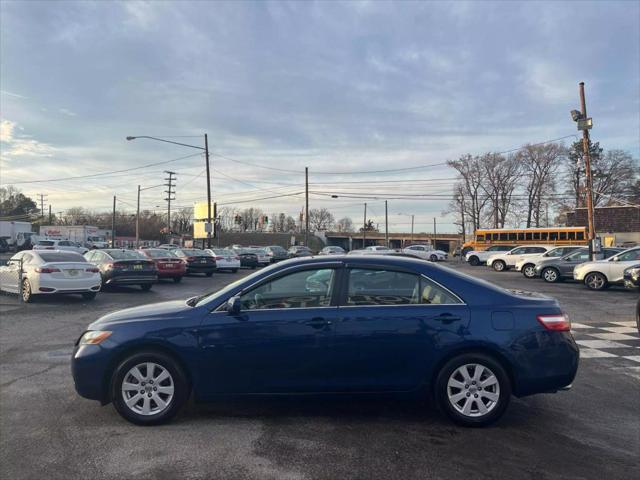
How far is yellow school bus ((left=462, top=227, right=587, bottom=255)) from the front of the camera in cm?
4112

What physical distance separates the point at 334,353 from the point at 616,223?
4982 cm

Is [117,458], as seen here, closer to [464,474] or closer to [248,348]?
[248,348]

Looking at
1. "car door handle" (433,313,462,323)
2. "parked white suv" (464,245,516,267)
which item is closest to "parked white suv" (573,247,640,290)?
"car door handle" (433,313,462,323)

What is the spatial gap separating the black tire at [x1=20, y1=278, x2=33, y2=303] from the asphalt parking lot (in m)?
7.89

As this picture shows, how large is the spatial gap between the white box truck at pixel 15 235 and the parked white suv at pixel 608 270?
53054mm

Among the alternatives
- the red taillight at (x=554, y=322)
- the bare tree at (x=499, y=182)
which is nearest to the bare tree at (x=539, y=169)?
the bare tree at (x=499, y=182)

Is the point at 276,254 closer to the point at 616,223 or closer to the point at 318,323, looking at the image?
the point at 616,223

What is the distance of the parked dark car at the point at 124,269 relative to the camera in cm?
1598

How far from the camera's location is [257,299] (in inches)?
184

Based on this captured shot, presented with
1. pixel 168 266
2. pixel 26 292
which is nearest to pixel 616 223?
pixel 168 266

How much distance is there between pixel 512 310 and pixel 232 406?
115 inches

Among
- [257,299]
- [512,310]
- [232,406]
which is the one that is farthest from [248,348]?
[512,310]

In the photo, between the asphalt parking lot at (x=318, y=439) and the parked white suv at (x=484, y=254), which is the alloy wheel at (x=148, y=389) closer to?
the asphalt parking lot at (x=318, y=439)

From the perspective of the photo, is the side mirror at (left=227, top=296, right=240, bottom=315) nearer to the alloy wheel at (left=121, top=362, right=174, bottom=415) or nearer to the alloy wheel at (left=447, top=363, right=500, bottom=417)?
the alloy wheel at (left=121, top=362, right=174, bottom=415)
